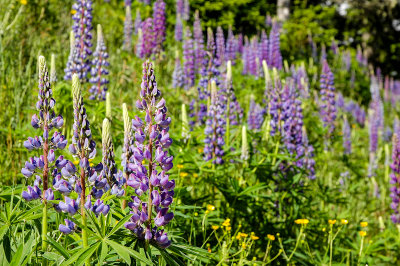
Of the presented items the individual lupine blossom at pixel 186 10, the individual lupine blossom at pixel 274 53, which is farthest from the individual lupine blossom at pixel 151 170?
the individual lupine blossom at pixel 186 10

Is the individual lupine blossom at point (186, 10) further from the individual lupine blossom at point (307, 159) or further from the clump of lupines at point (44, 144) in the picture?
the clump of lupines at point (44, 144)

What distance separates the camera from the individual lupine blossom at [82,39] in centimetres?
354

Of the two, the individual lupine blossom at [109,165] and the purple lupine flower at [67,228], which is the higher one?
the individual lupine blossom at [109,165]

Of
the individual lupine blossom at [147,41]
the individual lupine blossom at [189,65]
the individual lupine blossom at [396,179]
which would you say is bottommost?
the individual lupine blossom at [396,179]

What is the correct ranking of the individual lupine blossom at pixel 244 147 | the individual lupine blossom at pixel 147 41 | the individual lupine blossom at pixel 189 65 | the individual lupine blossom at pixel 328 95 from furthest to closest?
the individual lupine blossom at pixel 147 41
the individual lupine blossom at pixel 328 95
the individual lupine blossom at pixel 189 65
the individual lupine blossom at pixel 244 147

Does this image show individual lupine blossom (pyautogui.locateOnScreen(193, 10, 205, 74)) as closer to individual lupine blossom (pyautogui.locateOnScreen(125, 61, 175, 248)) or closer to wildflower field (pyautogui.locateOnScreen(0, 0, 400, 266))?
wildflower field (pyautogui.locateOnScreen(0, 0, 400, 266))

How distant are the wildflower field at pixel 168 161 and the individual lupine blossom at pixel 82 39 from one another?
0.01 meters

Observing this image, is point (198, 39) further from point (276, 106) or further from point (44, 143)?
point (44, 143)

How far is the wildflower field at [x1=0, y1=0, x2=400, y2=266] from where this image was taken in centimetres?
145

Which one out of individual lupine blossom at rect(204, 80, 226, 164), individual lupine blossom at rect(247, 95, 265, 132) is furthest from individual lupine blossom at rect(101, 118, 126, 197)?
individual lupine blossom at rect(247, 95, 265, 132)

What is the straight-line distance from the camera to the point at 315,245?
3.21 m

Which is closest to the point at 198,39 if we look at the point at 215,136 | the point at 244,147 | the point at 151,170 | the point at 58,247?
the point at 215,136

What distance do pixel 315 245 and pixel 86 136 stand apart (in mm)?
2343

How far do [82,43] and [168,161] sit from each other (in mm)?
2531
